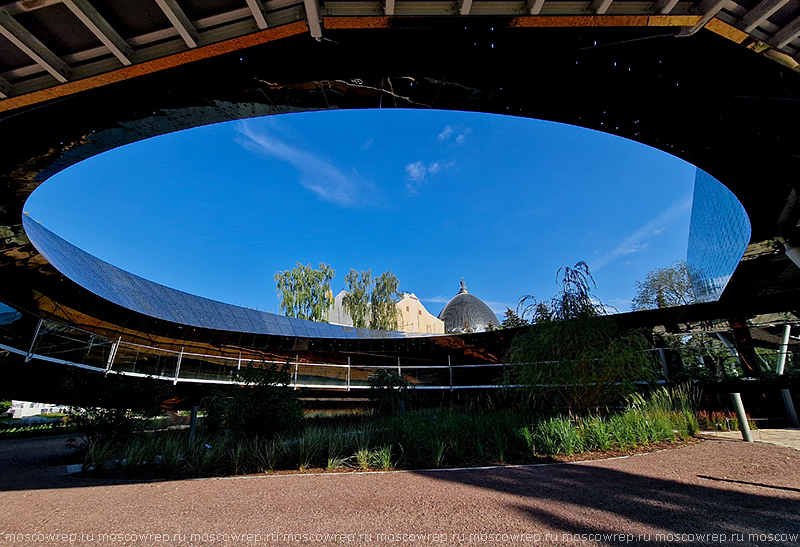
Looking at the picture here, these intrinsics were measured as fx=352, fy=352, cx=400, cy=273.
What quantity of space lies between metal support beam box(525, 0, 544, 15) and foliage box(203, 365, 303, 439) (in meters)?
8.44

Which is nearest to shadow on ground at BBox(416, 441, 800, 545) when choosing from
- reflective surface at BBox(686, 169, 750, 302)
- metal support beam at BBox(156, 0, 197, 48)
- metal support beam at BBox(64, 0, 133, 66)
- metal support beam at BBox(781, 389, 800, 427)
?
metal support beam at BBox(156, 0, 197, 48)

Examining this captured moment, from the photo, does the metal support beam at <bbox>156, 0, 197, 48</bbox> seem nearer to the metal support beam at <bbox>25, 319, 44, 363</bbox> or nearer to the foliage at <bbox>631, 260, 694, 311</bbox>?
the metal support beam at <bbox>25, 319, 44, 363</bbox>

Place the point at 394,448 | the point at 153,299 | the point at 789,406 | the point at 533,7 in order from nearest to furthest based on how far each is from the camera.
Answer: the point at 533,7, the point at 394,448, the point at 789,406, the point at 153,299

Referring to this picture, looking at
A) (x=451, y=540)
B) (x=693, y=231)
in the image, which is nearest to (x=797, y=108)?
(x=451, y=540)

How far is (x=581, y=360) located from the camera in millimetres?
7949

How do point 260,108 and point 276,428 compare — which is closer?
point 260,108

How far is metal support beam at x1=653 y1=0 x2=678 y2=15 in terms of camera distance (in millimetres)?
2717

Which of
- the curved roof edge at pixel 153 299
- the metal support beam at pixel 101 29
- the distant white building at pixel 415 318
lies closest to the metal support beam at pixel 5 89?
the metal support beam at pixel 101 29

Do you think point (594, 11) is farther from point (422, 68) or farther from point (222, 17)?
point (222, 17)

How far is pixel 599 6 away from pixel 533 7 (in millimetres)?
508

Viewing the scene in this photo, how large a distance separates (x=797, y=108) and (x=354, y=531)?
24.2ft

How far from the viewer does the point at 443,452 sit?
6.70 meters

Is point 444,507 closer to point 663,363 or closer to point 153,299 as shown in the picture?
point 663,363

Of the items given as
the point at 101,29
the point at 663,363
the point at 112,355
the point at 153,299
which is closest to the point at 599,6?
the point at 101,29
